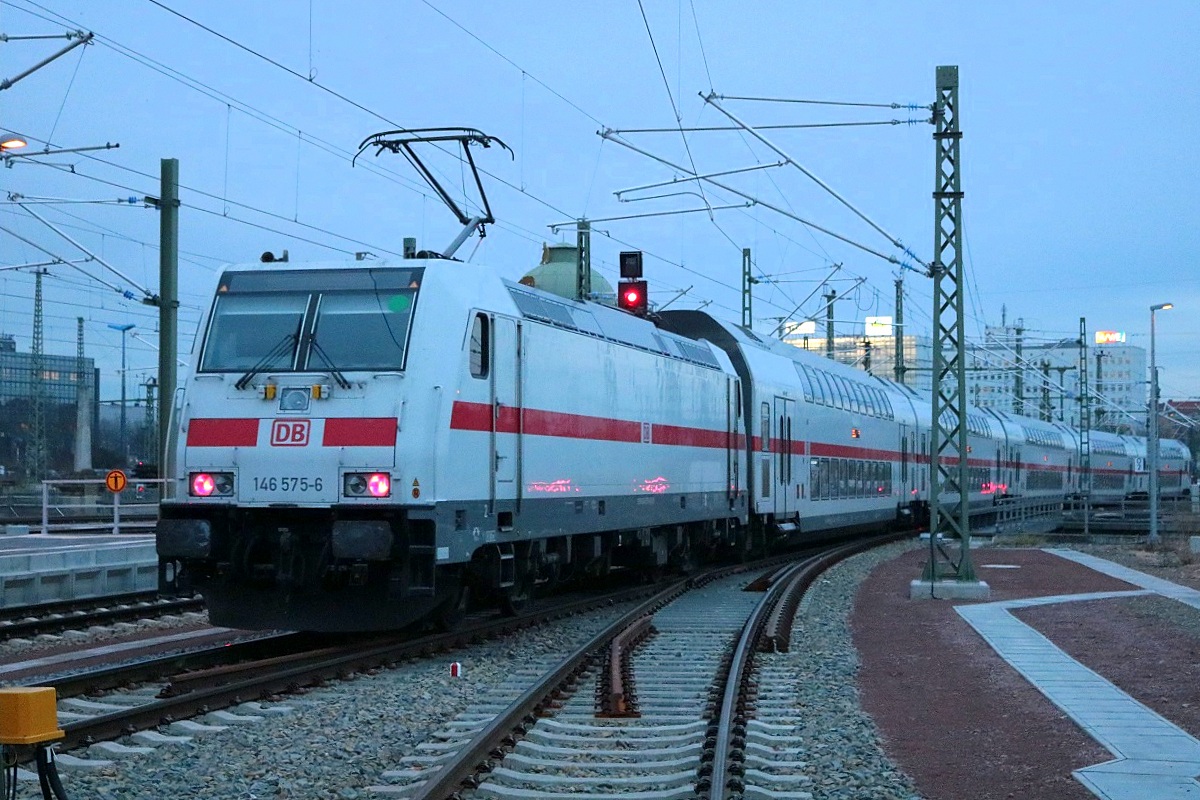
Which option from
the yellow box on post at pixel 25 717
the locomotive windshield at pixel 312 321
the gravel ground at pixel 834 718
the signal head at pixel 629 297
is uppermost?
the signal head at pixel 629 297

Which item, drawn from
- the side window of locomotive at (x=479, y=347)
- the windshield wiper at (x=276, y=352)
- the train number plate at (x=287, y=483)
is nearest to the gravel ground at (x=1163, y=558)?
the side window of locomotive at (x=479, y=347)

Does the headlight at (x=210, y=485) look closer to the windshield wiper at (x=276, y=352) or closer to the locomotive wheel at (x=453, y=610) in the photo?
the windshield wiper at (x=276, y=352)

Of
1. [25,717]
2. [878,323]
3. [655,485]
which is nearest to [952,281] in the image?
[655,485]

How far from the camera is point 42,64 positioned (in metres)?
18.9

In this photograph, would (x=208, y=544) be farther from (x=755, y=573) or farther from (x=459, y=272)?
(x=755, y=573)

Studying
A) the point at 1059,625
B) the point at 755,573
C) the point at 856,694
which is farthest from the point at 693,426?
the point at 856,694

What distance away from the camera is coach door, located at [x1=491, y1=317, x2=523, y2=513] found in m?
13.7

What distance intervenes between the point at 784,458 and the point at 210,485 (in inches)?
630

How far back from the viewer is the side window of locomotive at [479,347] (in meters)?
13.2

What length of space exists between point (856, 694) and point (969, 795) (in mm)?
3599

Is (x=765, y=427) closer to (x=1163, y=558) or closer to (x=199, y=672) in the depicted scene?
(x=1163, y=558)

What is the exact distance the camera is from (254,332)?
1328 cm

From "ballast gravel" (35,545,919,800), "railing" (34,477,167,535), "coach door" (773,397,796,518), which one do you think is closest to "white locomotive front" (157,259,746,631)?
"ballast gravel" (35,545,919,800)

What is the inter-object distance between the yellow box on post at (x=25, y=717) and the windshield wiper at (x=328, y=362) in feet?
21.9
